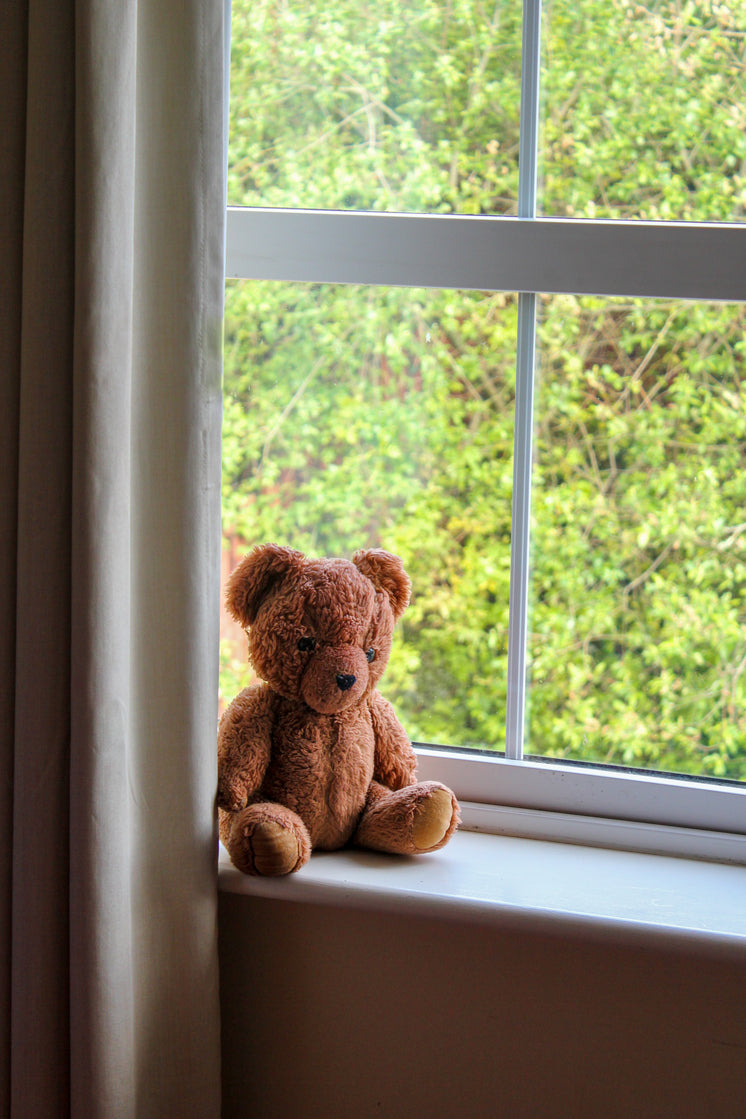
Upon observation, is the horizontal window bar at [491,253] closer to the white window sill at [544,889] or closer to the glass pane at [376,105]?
the glass pane at [376,105]

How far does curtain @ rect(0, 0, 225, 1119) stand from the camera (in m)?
0.79

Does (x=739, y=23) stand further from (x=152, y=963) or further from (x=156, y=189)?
(x=152, y=963)

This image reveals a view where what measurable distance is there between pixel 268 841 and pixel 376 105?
0.86 m

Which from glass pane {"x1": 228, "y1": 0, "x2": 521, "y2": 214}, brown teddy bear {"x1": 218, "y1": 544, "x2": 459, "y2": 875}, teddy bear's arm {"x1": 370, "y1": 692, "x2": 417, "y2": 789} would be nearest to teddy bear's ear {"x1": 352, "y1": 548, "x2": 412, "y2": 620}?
brown teddy bear {"x1": 218, "y1": 544, "x2": 459, "y2": 875}

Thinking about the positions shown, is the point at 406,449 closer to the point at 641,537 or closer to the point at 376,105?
the point at 641,537

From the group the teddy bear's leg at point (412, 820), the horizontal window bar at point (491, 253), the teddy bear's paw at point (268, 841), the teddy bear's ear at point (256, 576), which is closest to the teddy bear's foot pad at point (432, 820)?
the teddy bear's leg at point (412, 820)

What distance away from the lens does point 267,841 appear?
89 centimetres

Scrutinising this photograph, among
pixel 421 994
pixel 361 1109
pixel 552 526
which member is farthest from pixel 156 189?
pixel 361 1109

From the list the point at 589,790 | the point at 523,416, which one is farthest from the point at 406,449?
the point at 589,790

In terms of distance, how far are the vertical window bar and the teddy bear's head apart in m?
0.20

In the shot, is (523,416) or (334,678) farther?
(523,416)

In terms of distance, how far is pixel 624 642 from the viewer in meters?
1.09

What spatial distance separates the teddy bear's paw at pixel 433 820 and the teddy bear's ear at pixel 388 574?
0.66ft

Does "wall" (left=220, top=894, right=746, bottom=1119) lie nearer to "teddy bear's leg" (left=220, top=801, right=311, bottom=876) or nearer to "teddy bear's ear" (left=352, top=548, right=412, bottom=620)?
"teddy bear's leg" (left=220, top=801, right=311, bottom=876)
